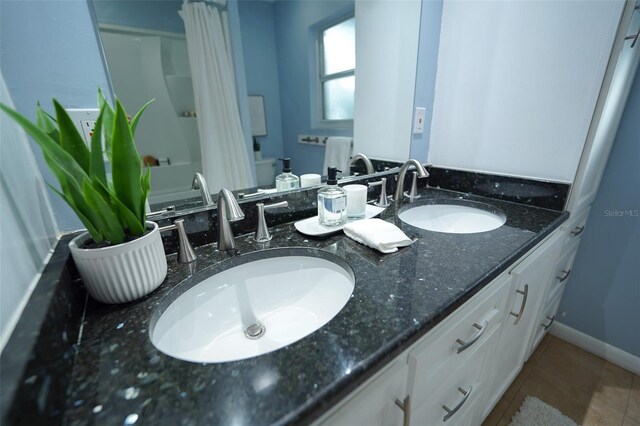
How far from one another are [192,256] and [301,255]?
28 centimetres

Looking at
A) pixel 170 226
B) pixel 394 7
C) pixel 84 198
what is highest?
pixel 394 7

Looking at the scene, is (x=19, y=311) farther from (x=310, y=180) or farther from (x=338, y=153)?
(x=338, y=153)

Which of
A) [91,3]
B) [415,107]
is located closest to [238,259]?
[91,3]

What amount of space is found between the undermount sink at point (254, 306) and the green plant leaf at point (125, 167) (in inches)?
8.4

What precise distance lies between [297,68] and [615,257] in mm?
1653

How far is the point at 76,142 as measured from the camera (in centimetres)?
46

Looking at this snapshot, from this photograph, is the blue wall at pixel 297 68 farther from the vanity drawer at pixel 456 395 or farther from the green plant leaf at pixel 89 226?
the vanity drawer at pixel 456 395

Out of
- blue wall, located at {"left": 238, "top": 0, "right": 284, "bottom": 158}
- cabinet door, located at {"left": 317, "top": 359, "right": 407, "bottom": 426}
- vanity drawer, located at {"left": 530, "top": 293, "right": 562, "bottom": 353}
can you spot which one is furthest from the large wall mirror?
vanity drawer, located at {"left": 530, "top": 293, "right": 562, "bottom": 353}

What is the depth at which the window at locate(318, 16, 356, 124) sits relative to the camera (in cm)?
99

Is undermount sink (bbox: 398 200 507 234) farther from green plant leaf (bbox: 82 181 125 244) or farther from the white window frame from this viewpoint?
green plant leaf (bbox: 82 181 125 244)

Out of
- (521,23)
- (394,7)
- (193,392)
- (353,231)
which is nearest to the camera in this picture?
(193,392)

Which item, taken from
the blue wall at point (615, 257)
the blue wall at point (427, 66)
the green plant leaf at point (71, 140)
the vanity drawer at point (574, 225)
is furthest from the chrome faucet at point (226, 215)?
the blue wall at point (615, 257)

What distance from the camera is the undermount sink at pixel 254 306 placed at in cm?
55

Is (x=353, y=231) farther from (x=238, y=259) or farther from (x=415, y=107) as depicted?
(x=415, y=107)
